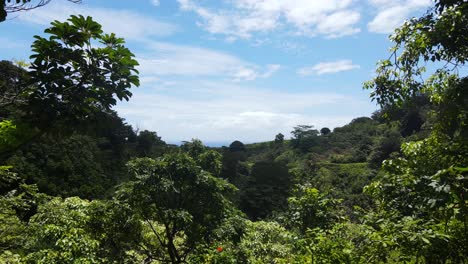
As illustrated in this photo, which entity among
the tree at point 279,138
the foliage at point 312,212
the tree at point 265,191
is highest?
the tree at point 279,138

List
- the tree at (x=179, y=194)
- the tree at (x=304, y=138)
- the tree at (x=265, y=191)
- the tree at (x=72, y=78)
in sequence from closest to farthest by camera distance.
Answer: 1. the tree at (x=72, y=78)
2. the tree at (x=179, y=194)
3. the tree at (x=265, y=191)
4. the tree at (x=304, y=138)

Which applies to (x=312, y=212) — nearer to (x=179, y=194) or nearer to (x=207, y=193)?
(x=207, y=193)

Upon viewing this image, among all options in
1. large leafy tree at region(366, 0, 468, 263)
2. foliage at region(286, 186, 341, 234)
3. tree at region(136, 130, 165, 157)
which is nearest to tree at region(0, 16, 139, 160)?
large leafy tree at region(366, 0, 468, 263)

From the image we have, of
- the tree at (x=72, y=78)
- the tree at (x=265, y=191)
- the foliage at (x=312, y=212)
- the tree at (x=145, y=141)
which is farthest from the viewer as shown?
the tree at (x=145, y=141)

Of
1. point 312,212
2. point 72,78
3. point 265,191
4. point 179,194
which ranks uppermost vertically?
point 72,78

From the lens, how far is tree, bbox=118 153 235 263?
8.99 meters

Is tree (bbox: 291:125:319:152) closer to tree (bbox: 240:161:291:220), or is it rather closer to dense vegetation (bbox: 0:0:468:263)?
tree (bbox: 240:161:291:220)

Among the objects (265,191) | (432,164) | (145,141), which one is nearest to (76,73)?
(432,164)

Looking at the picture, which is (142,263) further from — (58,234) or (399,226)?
(399,226)

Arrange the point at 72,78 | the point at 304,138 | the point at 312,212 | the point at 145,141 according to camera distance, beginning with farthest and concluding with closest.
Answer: the point at 304,138 < the point at 145,141 < the point at 312,212 < the point at 72,78

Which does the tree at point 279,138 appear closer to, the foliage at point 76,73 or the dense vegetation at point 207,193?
the dense vegetation at point 207,193

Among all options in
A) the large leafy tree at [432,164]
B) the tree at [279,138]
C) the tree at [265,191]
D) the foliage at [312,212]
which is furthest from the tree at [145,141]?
the tree at [279,138]

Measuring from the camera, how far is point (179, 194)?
9.42m

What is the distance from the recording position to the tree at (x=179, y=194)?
899 cm
